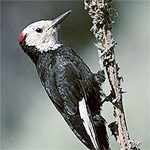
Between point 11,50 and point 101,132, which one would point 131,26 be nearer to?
point 11,50

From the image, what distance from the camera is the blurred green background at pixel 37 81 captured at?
518 centimetres

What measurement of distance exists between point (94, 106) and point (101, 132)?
0.52ft

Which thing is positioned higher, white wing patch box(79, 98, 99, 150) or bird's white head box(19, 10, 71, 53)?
bird's white head box(19, 10, 71, 53)

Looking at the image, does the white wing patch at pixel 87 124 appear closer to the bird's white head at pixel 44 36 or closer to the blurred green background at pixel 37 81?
the bird's white head at pixel 44 36

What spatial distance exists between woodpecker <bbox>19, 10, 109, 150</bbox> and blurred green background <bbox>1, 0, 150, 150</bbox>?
1589 millimetres

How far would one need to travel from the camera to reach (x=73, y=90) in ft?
10.4

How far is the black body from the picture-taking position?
123 inches

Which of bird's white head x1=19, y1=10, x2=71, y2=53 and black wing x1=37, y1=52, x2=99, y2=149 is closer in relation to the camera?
black wing x1=37, y1=52, x2=99, y2=149

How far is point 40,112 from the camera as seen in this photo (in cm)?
585

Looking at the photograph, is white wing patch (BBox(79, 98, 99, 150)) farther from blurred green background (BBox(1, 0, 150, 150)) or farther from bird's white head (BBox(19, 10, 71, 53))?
blurred green background (BBox(1, 0, 150, 150))

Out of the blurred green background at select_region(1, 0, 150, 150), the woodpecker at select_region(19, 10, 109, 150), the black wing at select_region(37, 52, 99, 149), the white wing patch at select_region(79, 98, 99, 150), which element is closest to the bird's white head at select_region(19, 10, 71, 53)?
the woodpecker at select_region(19, 10, 109, 150)

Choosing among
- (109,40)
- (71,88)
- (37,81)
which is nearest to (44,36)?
(71,88)

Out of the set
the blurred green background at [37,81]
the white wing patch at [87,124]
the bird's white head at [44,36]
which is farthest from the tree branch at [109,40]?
the blurred green background at [37,81]

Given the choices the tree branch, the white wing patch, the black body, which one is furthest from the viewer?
the black body
